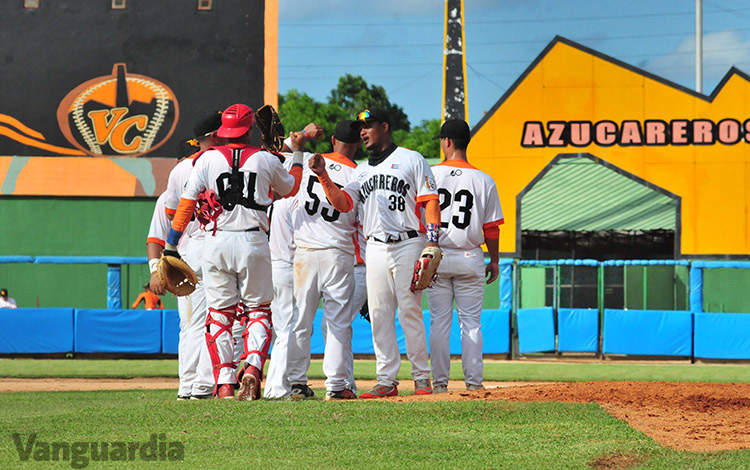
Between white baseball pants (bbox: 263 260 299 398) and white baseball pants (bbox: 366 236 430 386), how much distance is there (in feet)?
2.07

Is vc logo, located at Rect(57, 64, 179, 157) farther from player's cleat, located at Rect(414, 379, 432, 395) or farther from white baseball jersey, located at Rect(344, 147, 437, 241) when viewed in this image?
player's cleat, located at Rect(414, 379, 432, 395)

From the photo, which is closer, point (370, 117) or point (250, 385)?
point (250, 385)

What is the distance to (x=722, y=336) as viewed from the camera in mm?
16047

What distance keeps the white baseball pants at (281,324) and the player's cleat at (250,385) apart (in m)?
0.24

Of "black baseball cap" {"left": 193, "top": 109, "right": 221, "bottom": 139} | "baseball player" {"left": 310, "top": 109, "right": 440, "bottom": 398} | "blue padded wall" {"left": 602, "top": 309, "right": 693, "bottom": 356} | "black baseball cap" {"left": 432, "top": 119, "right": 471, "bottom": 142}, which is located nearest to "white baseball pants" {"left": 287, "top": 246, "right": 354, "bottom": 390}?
"baseball player" {"left": 310, "top": 109, "right": 440, "bottom": 398}

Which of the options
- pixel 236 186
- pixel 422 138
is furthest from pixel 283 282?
pixel 422 138

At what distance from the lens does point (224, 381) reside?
20.5 feet

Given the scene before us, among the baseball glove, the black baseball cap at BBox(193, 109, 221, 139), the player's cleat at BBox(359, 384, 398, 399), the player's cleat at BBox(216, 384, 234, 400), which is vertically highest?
the black baseball cap at BBox(193, 109, 221, 139)

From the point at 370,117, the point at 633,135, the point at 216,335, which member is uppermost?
the point at 633,135

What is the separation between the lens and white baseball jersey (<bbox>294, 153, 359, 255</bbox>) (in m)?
6.86

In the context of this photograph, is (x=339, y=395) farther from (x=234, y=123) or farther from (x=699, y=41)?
(x=699, y=41)

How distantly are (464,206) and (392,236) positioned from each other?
969 millimetres

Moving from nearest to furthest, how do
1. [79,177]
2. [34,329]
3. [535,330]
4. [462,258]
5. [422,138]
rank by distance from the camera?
[462,258]
[34,329]
[535,330]
[79,177]
[422,138]

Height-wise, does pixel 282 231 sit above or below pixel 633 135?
below
